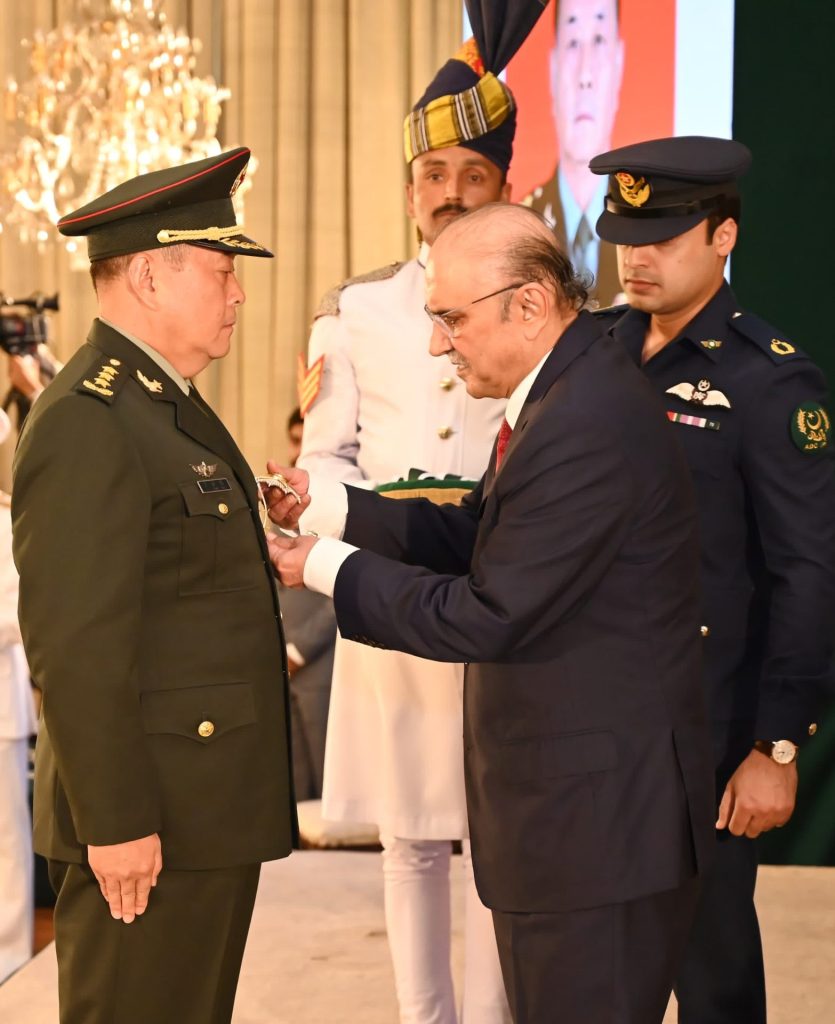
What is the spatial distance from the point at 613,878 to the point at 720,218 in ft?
3.59

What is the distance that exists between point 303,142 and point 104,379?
4.36 metres

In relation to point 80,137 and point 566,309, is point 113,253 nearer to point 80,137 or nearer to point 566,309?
point 566,309

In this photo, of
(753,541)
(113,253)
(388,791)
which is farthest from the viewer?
(388,791)

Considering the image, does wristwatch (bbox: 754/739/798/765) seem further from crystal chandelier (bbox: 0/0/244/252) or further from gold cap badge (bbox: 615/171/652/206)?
crystal chandelier (bbox: 0/0/244/252)

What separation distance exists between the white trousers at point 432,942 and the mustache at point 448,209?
116 cm

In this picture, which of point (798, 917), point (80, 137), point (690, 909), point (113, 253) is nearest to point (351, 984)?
point (798, 917)

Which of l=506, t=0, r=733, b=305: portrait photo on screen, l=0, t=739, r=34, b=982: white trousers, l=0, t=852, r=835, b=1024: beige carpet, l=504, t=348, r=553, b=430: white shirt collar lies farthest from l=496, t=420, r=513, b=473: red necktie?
l=506, t=0, r=733, b=305: portrait photo on screen

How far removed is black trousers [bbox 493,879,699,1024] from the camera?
67.4 inches

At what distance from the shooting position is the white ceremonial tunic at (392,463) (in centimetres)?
259

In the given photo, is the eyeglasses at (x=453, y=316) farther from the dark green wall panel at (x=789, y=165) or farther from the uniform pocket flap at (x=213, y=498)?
Answer: the dark green wall panel at (x=789, y=165)

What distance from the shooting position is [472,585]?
5.74ft

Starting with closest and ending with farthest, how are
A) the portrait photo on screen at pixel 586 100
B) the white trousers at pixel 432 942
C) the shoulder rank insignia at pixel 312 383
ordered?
the white trousers at pixel 432 942 < the shoulder rank insignia at pixel 312 383 < the portrait photo on screen at pixel 586 100

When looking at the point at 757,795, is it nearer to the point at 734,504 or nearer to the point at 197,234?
the point at 734,504

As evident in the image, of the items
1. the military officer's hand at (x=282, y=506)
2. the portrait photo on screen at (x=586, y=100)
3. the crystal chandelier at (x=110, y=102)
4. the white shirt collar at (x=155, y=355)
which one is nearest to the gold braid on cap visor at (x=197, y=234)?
the white shirt collar at (x=155, y=355)
